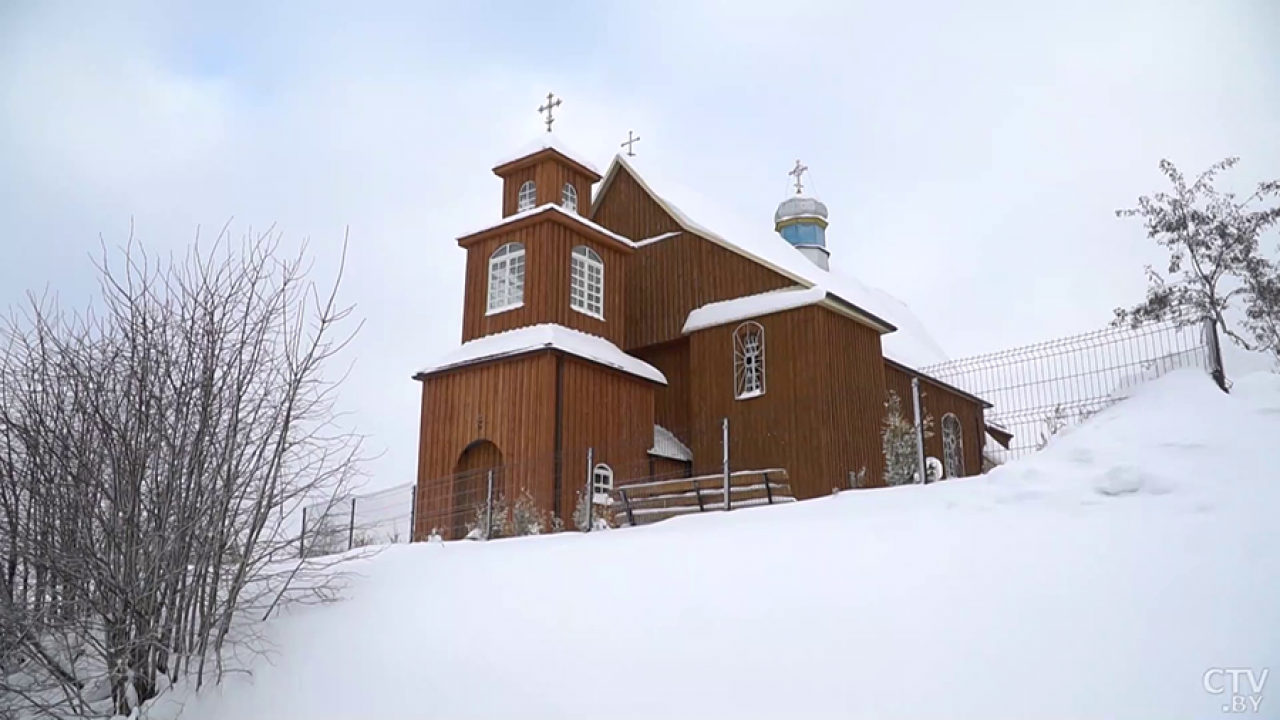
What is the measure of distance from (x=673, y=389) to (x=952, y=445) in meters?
8.04

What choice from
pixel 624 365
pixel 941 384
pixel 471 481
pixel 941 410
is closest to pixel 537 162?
pixel 624 365

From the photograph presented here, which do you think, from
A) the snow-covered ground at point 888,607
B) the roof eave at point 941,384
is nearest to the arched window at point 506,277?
the snow-covered ground at point 888,607

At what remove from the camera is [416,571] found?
1106 cm

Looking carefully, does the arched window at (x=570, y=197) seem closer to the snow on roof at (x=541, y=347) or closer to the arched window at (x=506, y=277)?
the arched window at (x=506, y=277)

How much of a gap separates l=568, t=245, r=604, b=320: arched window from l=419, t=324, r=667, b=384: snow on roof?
65 cm

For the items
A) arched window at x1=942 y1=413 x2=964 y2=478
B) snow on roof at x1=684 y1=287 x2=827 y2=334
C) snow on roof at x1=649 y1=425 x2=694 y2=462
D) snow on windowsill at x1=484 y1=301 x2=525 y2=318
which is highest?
snow on roof at x1=684 y1=287 x2=827 y2=334

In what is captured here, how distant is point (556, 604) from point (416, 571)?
9.41ft

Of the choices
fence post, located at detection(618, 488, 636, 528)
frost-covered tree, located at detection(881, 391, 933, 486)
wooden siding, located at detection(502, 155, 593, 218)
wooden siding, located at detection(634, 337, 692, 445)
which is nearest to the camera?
fence post, located at detection(618, 488, 636, 528)

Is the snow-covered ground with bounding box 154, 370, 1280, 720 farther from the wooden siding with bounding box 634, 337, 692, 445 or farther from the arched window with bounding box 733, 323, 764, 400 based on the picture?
the wooden siding with bounding box 634, 337, 692, 445

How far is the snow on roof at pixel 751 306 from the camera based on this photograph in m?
18.5

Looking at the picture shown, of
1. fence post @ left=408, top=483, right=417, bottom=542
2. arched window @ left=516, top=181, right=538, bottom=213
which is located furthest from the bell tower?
fence post @ left=408, top=483, right=417, bottom=542

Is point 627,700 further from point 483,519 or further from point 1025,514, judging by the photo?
point 483,519

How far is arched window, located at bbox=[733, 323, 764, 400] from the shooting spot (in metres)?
19.0

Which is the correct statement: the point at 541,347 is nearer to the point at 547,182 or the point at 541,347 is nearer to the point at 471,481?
the point at 471,481
